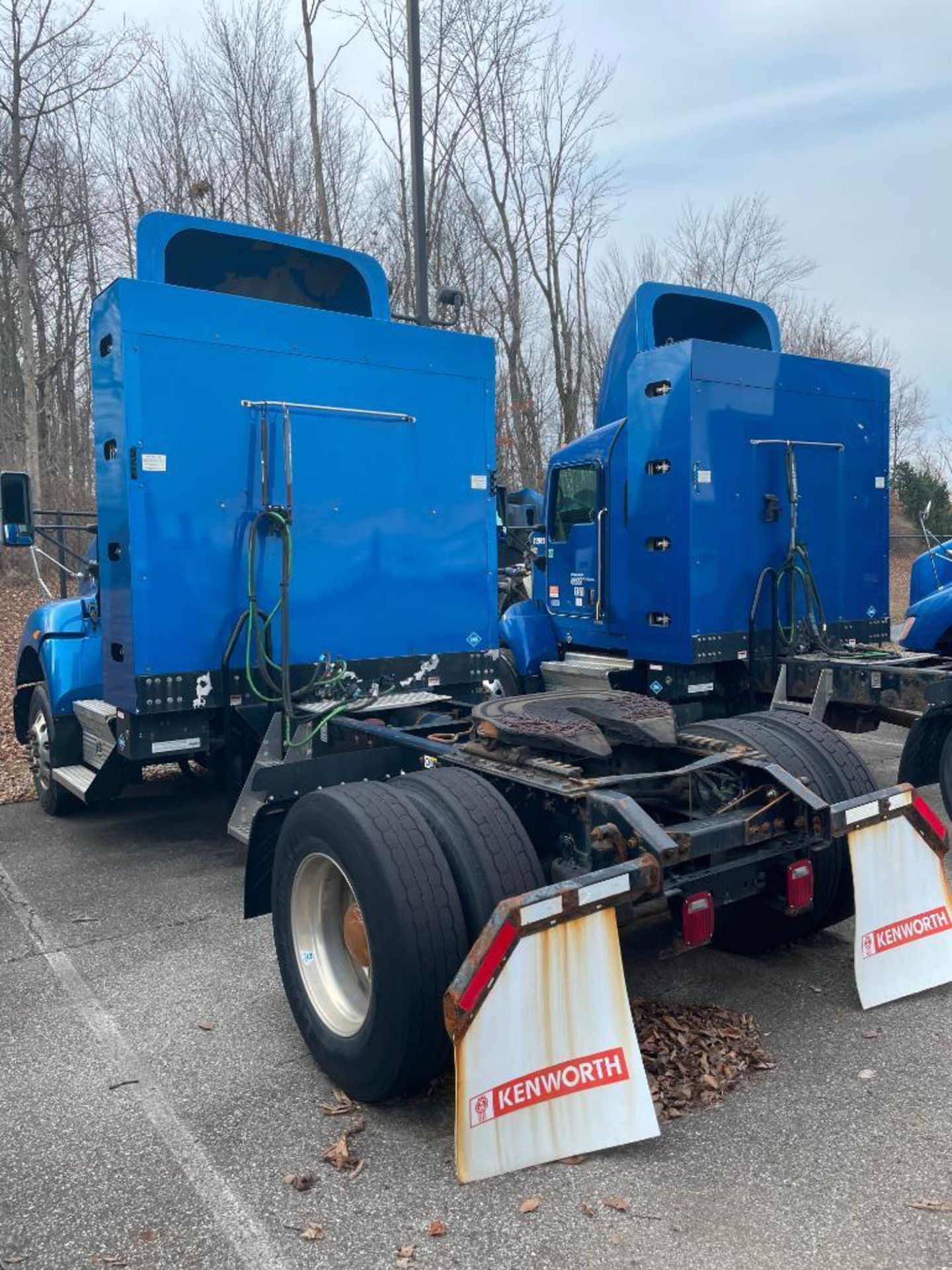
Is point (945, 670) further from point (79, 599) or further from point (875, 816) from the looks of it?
point (79, 599)

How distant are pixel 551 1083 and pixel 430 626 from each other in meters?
3.77

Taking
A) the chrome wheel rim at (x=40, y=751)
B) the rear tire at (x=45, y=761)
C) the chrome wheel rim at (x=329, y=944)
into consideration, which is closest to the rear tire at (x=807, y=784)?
the chrome wheel rim at (x=329, y=944)

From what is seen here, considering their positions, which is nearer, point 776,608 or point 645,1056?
point 645,1056

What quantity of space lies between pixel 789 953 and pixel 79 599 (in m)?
5.19

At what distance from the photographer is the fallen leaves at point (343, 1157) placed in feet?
10.0

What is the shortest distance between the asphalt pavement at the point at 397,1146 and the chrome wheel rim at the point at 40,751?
8.57 feet

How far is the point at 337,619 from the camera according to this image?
20.0 feet

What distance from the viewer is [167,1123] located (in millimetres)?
3322

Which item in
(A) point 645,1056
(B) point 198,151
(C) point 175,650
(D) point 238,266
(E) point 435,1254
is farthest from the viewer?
(B) point 198,151

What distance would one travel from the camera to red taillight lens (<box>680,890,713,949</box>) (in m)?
3.31

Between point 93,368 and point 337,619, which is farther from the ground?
point 93,368

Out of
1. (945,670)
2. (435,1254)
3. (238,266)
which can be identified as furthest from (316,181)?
(435,1254)

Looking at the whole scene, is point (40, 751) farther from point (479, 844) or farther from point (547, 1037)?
point (547, 1037)

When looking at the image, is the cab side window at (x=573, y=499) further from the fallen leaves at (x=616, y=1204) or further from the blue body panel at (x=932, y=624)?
the fallen leaves at (x=616, y=1204)
